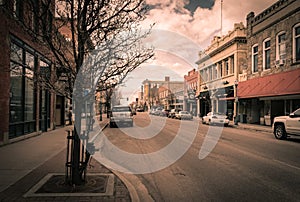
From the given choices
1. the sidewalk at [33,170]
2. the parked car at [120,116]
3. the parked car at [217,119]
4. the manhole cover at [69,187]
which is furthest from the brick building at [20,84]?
the parked car at [217,119]

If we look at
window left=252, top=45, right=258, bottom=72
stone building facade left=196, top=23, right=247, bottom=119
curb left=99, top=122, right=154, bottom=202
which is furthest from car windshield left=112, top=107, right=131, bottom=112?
curb left=99, top=122, right=154, bottom=202

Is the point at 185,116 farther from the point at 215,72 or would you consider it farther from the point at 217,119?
the point at 217,119

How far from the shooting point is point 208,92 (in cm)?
4512

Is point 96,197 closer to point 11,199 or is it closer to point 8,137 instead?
point 11,199

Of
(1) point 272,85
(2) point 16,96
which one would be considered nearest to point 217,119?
(1) point 272,85

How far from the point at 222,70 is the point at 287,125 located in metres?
25.8

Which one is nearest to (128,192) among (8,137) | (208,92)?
(8,137)

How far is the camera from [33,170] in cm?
759

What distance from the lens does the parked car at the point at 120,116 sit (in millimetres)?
25002

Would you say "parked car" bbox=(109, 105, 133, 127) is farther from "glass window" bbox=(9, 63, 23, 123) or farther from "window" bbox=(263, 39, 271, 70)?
"window" bbox=(263, 39, 271, 70)

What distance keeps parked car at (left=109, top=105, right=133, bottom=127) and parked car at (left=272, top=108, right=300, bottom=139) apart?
12.7 m

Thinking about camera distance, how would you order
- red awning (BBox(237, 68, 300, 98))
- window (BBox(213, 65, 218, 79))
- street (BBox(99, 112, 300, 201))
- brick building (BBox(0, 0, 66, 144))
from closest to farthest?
1. street (BBox(99, 112, 300, 201))
2. brick building (BBox(0, 0, 66, 144))
3. red awning (BBox(237, 68, 300, 98))
4. window (BBox(213, 65, 218, 79))

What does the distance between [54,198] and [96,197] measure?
74 centimetres

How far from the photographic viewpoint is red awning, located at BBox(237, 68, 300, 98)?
21.2 metres
